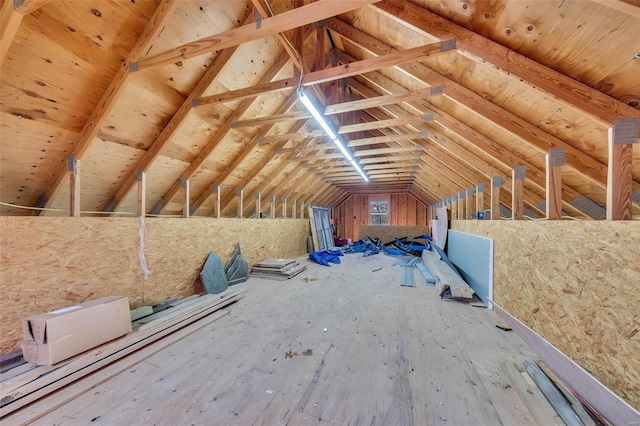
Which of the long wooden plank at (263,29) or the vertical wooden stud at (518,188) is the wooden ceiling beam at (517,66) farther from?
the vertical wooden stud at (518,188)

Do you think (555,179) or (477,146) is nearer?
(555,179)

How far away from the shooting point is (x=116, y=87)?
2.27 metres

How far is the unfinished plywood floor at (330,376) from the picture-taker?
141 centimetres

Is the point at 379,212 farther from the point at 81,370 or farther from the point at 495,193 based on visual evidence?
the point at 81,370

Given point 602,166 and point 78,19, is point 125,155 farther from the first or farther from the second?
point 602,166

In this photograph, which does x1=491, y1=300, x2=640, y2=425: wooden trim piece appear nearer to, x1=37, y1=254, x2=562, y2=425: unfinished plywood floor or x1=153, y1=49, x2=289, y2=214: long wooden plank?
x1=37, y1=254, x2=562, y2=425: unfinished plywood floor

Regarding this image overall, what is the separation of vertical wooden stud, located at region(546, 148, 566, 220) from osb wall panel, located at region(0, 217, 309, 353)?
4464 mm

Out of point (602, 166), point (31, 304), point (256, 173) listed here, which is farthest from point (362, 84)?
point (31, 304)

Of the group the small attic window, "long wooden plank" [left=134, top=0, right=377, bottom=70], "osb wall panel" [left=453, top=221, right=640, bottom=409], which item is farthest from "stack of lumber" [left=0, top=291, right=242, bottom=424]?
the small attic window

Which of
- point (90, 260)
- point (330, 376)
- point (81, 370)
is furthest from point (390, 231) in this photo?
point (81, 370)

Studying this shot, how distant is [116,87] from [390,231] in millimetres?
8539

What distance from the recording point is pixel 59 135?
242 cm

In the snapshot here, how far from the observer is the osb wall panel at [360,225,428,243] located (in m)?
8.83

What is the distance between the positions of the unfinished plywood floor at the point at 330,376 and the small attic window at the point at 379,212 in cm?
883
